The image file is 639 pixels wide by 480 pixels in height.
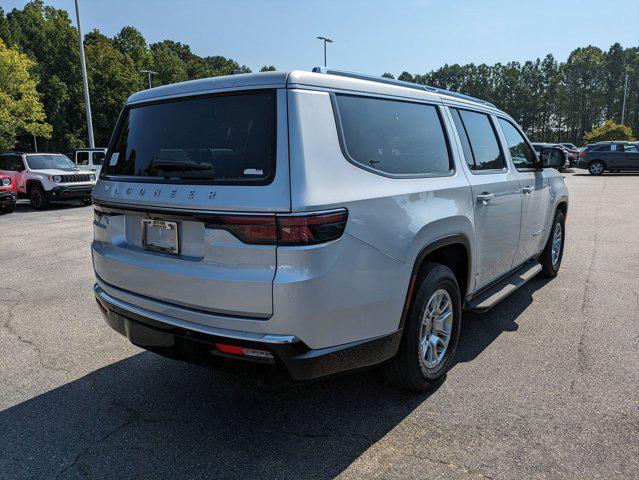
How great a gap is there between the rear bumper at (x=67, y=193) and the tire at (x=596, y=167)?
25.9 metres

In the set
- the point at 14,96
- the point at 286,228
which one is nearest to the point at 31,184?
the point at 286,228

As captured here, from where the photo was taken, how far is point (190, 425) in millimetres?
2846

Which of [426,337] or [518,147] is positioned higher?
[518,147]

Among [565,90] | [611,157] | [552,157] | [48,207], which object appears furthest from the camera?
[565,90]

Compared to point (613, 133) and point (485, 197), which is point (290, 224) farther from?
point (613, 133)

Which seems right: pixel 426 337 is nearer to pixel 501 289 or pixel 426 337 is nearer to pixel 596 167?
pixel 501 289

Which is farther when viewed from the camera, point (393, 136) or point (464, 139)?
point (464, 139)

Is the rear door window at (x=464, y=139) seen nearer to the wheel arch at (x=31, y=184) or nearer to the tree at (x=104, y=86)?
the wheel arch at (x=31, y=184)

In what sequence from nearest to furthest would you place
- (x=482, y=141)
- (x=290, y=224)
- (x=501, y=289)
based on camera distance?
(x=290, y=224), (x=482, y=141), (x=501, y=289)

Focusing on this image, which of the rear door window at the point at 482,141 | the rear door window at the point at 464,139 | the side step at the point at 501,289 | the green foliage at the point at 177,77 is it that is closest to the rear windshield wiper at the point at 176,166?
the rear door window at the point at 464,139

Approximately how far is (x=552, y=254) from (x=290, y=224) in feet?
15.4

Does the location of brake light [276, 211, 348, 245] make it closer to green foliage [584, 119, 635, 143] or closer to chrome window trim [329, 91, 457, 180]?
chrome window trim [329, 91, 457, 180]

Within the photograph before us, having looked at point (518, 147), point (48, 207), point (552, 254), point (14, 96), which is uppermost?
point (14, 96)

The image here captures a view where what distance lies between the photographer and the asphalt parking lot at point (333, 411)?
8.10ft
